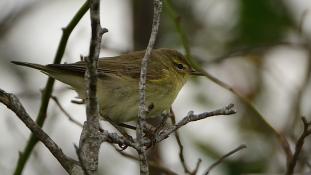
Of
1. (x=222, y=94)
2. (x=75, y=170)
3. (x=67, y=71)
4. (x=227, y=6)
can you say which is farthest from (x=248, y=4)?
(x=75, y=170)

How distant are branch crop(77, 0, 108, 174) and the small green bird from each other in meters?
1.56

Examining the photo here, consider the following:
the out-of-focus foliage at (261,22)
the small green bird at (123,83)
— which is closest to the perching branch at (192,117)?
the small green bird at (123,83)

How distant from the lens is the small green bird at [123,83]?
509 cm

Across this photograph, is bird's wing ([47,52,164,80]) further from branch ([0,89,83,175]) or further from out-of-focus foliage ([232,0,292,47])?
out-of-focus foliage ([232,0,292,47])

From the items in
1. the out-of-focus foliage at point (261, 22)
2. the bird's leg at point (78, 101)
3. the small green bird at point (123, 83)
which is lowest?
the bird's leg at point (78, 101)

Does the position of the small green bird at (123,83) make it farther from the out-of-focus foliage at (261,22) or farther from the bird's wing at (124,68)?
the out-of-focus foliage at (261,22)

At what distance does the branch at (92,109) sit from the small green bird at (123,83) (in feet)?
5.12

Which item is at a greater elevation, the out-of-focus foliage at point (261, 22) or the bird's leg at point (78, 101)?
the out-of-focus foliage at point (261, 22)

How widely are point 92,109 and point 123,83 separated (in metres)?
2.28

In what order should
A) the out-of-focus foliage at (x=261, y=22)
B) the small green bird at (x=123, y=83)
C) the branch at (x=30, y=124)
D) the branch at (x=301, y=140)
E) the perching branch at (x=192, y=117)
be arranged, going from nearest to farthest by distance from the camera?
the branch at (x=30, y=124) < the perching branch at (x=192, y=117) < the branch at (x=301, y=140) < the small green bird at (x=123, y=83) < the out-of-focus foliage at (x=261, y=22)

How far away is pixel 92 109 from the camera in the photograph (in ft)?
10.9

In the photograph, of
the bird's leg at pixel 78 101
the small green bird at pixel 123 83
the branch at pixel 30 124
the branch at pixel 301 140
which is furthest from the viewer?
the small green bird at pixel 123 83

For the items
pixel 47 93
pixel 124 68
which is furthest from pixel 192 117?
pixel 124 68

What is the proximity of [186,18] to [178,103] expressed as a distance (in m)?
1.09
